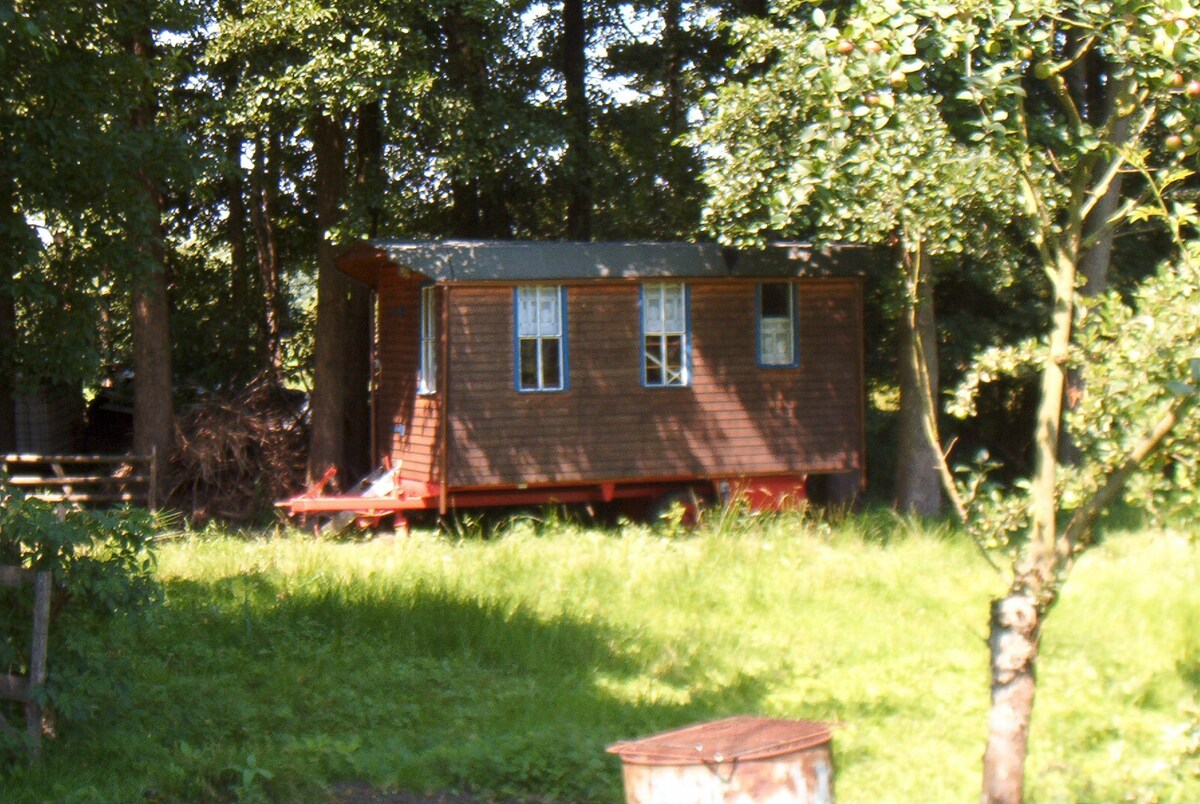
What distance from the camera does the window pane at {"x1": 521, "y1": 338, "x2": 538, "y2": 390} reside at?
15555 millimetres

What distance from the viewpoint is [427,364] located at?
16.0 m

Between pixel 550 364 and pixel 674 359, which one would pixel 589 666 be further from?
pixel 674 359

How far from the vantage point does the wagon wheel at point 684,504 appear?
53.1 ft

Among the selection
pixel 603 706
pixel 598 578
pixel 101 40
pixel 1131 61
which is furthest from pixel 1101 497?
pixel 101 40

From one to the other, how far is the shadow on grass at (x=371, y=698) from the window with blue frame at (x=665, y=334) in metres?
6.16

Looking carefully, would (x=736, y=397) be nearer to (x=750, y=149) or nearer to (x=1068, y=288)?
(x=750, y=149)

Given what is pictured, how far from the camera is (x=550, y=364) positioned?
51.4 feet

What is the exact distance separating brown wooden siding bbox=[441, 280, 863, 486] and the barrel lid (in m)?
10.7

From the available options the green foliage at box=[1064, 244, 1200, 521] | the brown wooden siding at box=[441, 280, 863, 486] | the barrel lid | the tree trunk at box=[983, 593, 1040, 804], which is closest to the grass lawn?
the tree trunk at box=[983, 593, 1040, 804]

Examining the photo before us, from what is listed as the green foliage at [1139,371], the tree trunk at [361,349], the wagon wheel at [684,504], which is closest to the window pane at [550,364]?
the wagon wheel at [684,504]

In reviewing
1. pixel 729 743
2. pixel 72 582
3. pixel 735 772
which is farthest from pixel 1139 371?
pixel 72 582

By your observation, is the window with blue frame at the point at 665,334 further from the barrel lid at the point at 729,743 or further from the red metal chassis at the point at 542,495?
the barrel lid at the point at 729,743

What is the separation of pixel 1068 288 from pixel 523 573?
24.0 ft

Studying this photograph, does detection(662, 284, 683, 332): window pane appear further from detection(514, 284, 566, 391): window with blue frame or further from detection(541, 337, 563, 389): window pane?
detection(541, 337, 563, 389): window pane
